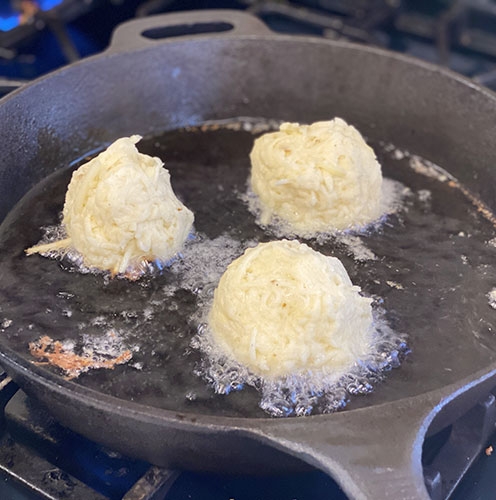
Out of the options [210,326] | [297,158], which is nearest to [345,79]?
[297,158]

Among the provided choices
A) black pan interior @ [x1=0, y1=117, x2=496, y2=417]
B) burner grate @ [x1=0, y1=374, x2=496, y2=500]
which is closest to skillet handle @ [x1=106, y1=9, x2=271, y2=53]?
black pan interior @ [x1=0, y1=117, x2=496, y2=417]

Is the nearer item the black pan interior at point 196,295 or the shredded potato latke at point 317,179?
the black pan interior at point 196,295

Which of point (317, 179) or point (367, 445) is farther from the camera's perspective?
point (317, 179)

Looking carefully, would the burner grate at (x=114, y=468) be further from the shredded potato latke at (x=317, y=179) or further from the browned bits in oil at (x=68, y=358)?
the shredded potato latke at (x=317, y=179)

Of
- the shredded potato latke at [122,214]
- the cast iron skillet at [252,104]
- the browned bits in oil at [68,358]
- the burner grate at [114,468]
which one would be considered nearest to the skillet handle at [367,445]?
the cast iron skillet at [252,104]

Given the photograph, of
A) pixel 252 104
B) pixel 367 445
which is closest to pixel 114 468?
pixel 367 445

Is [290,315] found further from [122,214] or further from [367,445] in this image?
[122,214]

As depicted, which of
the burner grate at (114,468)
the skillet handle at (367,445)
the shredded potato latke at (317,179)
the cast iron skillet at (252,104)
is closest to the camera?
the skillet handle at (367,445)
